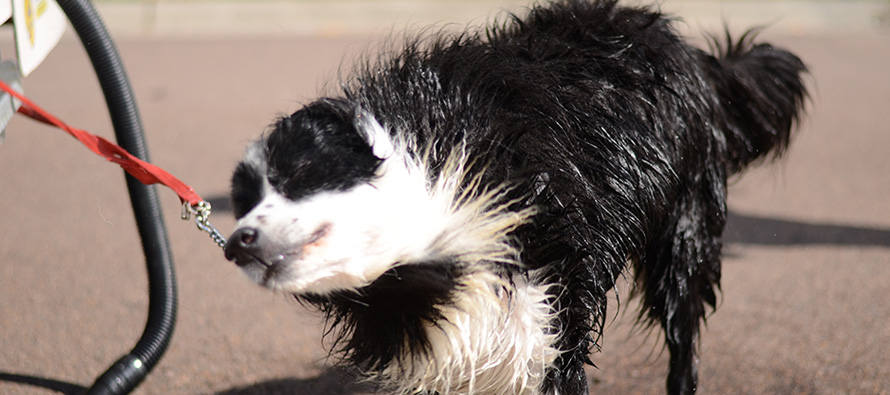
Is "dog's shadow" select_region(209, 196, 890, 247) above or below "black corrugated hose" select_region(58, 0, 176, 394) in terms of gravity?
below

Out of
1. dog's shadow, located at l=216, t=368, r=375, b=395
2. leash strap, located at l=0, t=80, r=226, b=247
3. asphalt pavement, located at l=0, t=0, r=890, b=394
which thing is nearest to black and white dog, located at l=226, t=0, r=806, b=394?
asphalt pavement, located at l=0, t=0, r=890, b=394

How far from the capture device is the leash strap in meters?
2.05

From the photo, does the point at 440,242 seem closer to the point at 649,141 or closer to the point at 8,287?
the point at 649,141

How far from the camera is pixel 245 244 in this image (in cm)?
149

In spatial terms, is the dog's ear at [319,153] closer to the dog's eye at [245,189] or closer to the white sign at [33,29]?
the dog's eye at [245,189]

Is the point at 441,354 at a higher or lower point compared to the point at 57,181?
higher

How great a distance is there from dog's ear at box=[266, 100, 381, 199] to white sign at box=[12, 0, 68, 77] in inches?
34.1

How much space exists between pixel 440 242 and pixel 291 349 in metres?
1.75

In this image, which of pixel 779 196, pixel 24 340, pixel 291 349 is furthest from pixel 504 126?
pixel 779 196

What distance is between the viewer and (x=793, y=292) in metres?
3.66

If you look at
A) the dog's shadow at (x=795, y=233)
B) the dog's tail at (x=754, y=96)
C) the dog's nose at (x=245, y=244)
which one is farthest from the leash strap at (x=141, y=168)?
the dog's shadow at (x=795, y=233)

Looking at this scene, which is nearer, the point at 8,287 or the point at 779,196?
the point at 8,287

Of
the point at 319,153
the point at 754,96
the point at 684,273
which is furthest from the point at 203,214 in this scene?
the point at 754,96

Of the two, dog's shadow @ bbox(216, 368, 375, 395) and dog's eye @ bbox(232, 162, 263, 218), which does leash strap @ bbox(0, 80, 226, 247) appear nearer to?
dog's eye @ bbox(232, 162, 263, 218)
